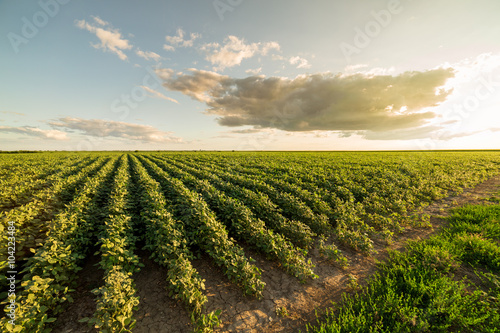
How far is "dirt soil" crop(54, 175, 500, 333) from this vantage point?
3875 millimetres

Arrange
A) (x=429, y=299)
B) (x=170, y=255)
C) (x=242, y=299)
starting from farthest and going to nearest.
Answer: (x=170, y=255), (x=242, y=299), (x=429, y=299)

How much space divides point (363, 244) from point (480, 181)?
1805cm

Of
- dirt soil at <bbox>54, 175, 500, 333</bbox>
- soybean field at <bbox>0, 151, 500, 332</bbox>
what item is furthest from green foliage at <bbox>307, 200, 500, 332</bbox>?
soybean field at <bbox>0, 151, 500, 332</bbox>

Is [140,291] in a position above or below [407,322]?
below

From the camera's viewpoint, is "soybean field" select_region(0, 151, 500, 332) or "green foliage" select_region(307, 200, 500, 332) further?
"soybean field" select_region(0, 151, 500, 332)

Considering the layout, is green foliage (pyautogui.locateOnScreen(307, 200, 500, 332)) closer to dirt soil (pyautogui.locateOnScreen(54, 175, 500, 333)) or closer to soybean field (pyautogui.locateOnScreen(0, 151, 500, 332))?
dirt soil (pyautogui.locateOnScreen(54, 175, 500, 333))

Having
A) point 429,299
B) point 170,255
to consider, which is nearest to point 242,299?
point 170,255

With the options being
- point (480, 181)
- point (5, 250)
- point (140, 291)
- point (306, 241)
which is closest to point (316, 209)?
point (306, 241)

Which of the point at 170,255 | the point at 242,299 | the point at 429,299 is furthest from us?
the point at 170,255

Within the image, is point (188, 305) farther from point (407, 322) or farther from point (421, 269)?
point (421, 269)

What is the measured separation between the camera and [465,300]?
3.67m

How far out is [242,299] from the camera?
4.51 metres

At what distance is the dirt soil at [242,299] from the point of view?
388 centimetres

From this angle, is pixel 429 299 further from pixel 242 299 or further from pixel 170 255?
pixel 170 255
